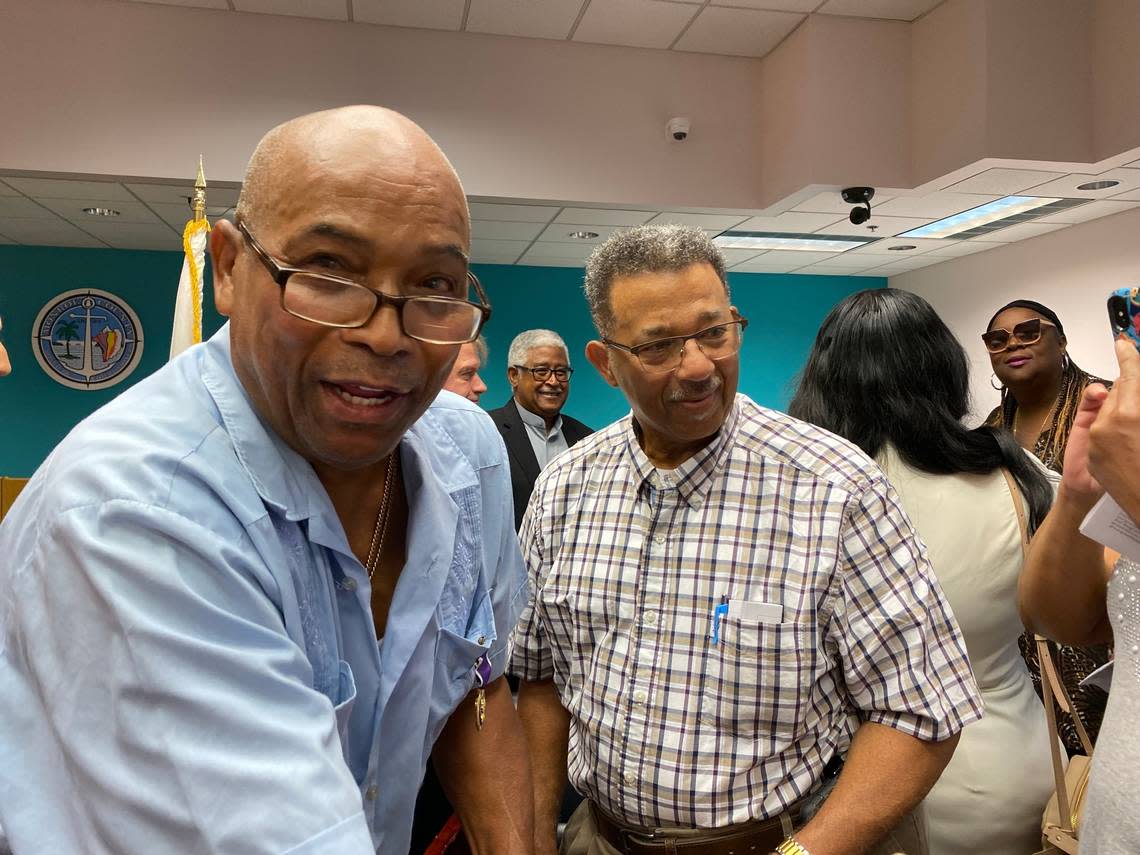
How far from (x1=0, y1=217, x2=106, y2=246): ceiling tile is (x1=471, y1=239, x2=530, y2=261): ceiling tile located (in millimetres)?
2981

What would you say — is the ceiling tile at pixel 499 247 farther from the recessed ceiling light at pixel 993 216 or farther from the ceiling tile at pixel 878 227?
the recessed ceiling light at pixel 993 216

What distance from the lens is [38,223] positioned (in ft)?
20.5

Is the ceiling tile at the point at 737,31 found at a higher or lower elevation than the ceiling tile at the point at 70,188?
higher

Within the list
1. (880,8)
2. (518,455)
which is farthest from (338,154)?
(880,8)

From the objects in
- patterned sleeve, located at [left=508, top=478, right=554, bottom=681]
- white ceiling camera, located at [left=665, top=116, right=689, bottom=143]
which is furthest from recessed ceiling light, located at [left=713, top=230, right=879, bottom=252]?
patterned sleeve, located at [left=508, top=478, right=554, bottom=681]

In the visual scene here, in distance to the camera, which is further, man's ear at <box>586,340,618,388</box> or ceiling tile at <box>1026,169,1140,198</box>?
ceiling tile at <box>1026,169,1140,198</box>

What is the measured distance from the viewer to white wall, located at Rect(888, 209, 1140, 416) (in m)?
6.25

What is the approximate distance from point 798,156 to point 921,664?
4.42 m

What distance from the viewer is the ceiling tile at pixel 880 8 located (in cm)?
484

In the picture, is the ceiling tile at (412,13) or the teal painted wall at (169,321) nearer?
the ceiling tile at (412,13)

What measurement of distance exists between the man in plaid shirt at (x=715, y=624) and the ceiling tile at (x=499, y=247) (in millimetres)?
5431

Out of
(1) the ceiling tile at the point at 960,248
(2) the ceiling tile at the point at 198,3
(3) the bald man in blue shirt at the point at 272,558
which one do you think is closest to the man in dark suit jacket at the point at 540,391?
(2) the ceiling tile at the point at 198,3

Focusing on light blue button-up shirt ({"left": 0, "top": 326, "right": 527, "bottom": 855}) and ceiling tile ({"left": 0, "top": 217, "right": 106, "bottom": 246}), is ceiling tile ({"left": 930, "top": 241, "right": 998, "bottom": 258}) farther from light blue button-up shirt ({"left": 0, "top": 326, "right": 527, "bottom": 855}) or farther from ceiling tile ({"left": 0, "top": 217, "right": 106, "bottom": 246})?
light blue button-up shirt ({"left": 0, "top": 326, "right": 527, "bottom": 855})

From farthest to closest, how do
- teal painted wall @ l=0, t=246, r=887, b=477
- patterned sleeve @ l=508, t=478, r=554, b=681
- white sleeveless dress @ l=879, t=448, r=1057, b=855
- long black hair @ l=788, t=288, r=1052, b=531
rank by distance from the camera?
teal painted wall @ l=0, t=246, r=887, b=477 < long black hair @ l=788, t=288, r=1052, b=531 < white sleeveless dress @ l=879, t=448, r=1057, b=855 < patterned sleeve @ l=508, t=478, r=554, b=681
